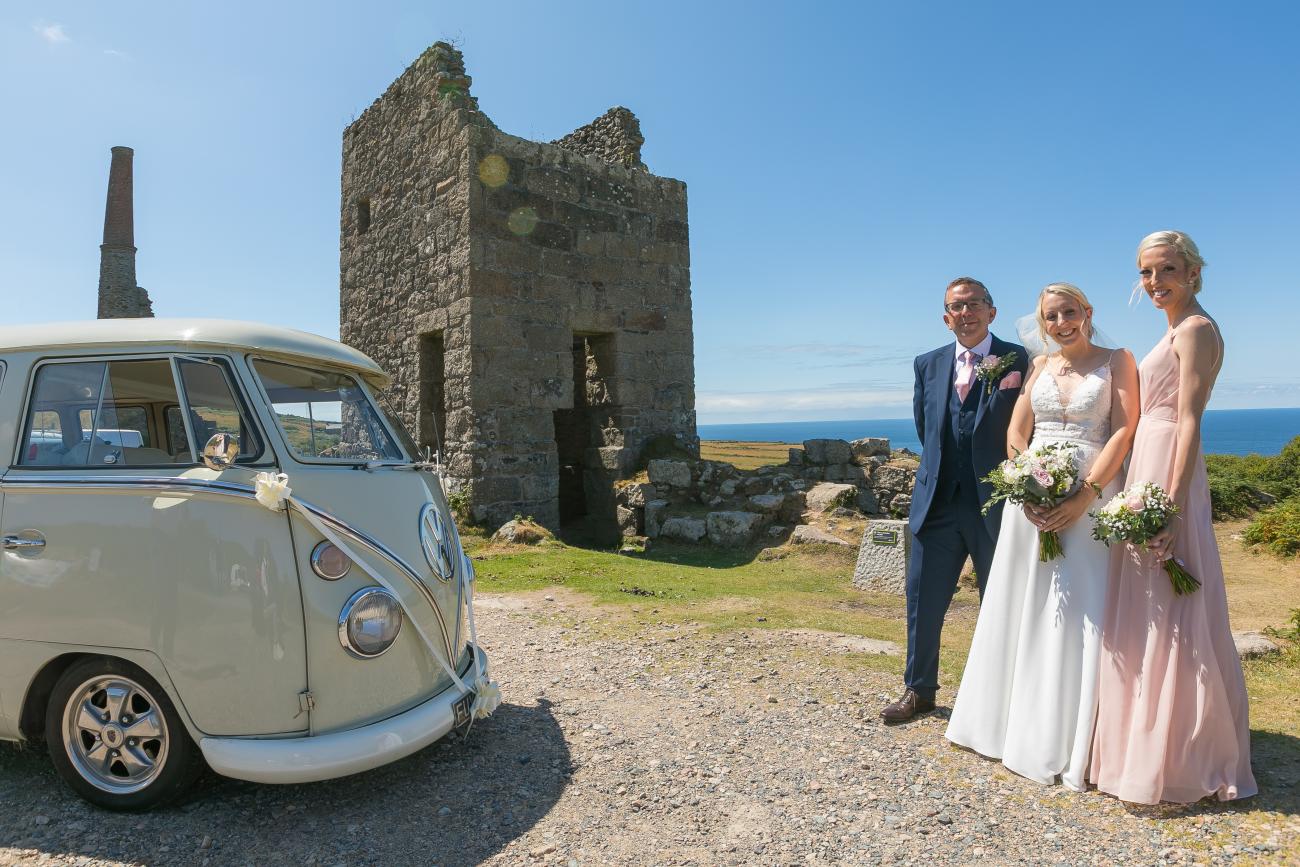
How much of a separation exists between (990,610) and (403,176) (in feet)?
36.7

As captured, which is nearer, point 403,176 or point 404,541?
point 404,541

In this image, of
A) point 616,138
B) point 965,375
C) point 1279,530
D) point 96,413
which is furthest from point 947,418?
point 616,138

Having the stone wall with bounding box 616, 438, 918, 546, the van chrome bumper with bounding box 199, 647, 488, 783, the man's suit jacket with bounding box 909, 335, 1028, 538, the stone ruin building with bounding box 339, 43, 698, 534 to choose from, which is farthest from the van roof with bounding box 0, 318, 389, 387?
the stone wall with bounding box 616, 438, 918, 546

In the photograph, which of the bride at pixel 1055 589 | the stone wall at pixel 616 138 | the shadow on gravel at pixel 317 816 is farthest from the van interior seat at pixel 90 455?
the stone wall at pixel 616 138

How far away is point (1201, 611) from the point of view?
3.25m

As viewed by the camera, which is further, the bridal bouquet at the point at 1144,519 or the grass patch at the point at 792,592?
the grass patch at the point at 792,592

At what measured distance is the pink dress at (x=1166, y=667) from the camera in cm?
316

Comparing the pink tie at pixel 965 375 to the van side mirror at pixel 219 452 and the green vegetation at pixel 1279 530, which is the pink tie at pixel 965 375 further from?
the green vegetation at pixel 1279 530

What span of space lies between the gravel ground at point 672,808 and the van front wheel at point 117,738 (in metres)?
0.11

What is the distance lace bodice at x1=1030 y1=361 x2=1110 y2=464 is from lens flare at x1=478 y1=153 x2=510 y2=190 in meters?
8.85

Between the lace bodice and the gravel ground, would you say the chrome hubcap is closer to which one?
the gravel ground

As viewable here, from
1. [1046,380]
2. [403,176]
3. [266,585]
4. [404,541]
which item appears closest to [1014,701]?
[1046,380]

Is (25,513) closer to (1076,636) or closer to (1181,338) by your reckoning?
(1076,636)

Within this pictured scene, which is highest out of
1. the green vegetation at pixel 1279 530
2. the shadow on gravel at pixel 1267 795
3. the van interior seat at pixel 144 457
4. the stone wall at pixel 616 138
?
the stone wall at pixel 616 138
